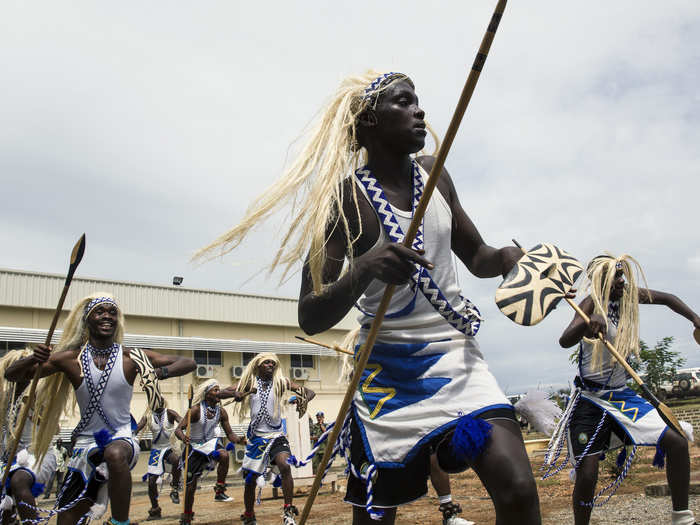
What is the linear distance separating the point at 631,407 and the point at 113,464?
3.68 metres

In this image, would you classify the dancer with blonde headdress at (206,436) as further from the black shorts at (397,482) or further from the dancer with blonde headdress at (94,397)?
the black shorts at (397,482)

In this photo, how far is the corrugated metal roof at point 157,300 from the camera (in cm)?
2266

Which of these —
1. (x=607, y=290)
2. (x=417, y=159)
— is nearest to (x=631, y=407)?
(x=607, y=290)

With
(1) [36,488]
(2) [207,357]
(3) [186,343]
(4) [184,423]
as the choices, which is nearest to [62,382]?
(1) [36,488]

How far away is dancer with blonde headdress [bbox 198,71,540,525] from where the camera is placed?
7.39ft

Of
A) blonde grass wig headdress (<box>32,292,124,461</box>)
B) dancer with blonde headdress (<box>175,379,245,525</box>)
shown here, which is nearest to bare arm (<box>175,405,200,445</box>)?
dancer with blonde headdress (<box>175,379,245,525</box>)

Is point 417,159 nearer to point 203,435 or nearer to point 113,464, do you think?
point 113,464

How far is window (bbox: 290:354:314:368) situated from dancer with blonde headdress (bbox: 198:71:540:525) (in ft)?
84.3

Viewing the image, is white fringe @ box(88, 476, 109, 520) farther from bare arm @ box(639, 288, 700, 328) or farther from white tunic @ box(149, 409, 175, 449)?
white tunic @ box(149, 409, 175, 449)

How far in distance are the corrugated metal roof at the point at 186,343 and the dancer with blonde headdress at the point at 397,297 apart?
67.6 feet

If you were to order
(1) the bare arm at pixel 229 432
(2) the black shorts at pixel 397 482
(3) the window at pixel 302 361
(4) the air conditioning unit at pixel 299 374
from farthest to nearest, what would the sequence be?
1. (3) the window at pixel 302 361
2. (4) the air conditioning unit at pixel 299 374
3. (1) the bare arm at pixel 229 432
4. (2) the black shorts at pixel 397 482

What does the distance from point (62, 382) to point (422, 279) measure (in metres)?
3.94

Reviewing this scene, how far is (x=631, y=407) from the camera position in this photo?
4.93 meters

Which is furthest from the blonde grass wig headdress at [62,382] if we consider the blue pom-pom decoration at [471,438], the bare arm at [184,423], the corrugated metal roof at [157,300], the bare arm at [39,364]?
the corrugated metal roof at [157,300]
